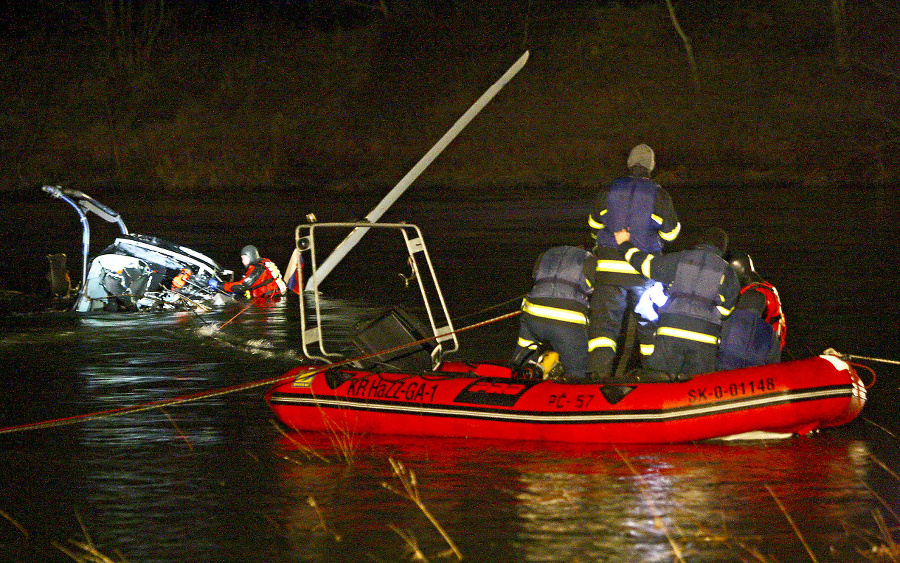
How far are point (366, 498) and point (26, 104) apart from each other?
4057 centimetres

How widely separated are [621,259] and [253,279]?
25.1 feet

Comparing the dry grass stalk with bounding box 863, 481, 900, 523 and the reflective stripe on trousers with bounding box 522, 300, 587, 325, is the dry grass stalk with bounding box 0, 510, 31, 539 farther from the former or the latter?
the dry grass stalk with bounding box 863, 481, 900, 523

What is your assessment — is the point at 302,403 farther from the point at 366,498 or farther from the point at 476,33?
the point at 476,33

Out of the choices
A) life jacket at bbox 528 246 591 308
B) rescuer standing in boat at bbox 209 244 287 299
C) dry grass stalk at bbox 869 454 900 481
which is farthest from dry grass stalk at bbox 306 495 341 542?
rescuer standing in boat at bbox 209 244 287 299

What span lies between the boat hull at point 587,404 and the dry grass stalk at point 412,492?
0.48 m

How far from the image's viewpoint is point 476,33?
4141 centimetres

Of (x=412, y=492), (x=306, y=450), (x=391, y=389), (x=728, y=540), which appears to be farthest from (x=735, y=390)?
(x=306, y=450)

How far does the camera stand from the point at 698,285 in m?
7.43

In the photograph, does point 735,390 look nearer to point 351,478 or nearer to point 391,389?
point 391,389

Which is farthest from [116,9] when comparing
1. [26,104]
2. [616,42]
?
[616,42]

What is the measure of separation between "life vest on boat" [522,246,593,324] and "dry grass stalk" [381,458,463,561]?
1.35 m

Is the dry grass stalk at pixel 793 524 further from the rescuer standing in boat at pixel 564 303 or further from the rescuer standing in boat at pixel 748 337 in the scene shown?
the rescuer standing in boat at pixel 564 303

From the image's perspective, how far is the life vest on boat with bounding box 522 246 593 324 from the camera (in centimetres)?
783

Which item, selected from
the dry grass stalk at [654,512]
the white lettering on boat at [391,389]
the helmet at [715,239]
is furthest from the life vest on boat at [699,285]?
the white lettering on boat at [391,389]
